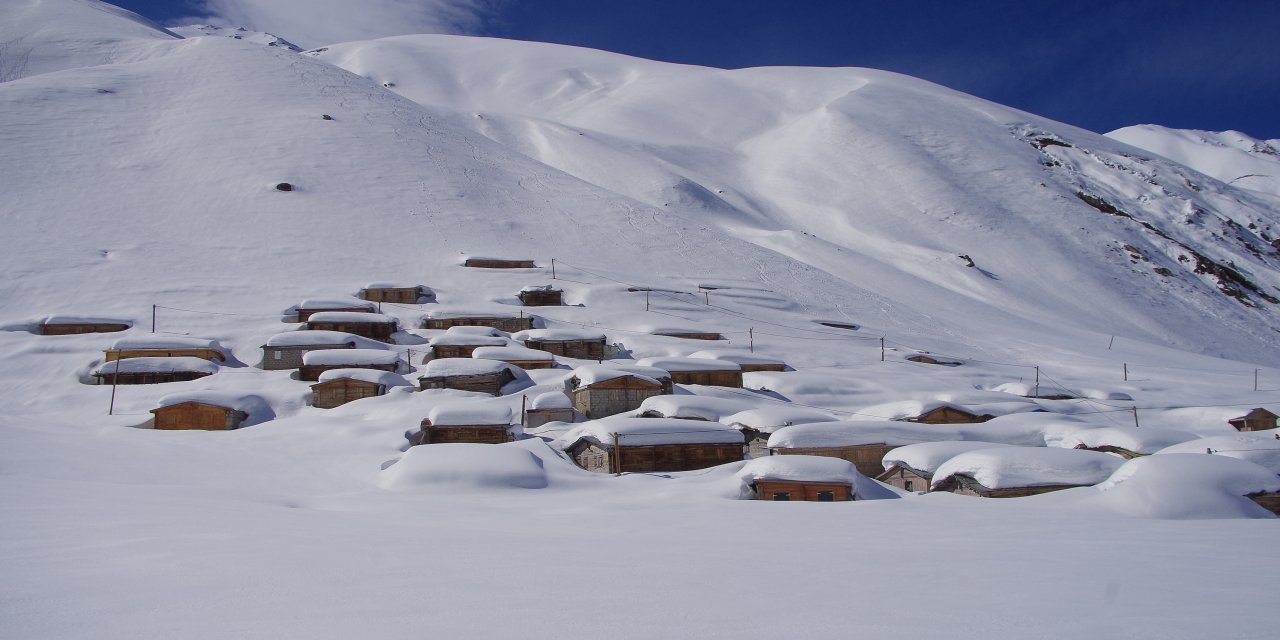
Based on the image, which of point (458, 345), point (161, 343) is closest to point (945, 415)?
point (458, 345)

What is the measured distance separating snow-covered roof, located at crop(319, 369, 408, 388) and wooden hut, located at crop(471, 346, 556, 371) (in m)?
3.83

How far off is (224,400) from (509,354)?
1169cm

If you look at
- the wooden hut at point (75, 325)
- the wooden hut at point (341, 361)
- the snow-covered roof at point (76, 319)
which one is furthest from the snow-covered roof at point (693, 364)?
the snow-covered roof at point (76, 319)

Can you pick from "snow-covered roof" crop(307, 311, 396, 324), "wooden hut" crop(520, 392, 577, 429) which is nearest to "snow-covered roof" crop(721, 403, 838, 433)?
"wooden hut" crop(520, 392, 577, 429)

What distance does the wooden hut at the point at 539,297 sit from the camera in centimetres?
4744

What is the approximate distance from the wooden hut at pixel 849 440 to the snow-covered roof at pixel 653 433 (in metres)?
1.44

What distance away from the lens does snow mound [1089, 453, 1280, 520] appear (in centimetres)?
1091

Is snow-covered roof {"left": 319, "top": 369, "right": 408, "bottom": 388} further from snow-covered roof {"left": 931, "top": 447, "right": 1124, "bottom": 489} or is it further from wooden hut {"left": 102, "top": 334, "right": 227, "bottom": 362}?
snow-covered roof {"left": 931, "top": 447, "right": 1124, "bottom": 489}

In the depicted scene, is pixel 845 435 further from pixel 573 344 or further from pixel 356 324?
pixel 356 324

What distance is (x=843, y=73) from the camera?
16125cm

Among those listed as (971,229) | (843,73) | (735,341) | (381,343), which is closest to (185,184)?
(381,343)

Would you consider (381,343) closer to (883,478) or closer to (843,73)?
(883,478)

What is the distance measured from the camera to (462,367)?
101ft

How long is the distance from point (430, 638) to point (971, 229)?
96274 mm
